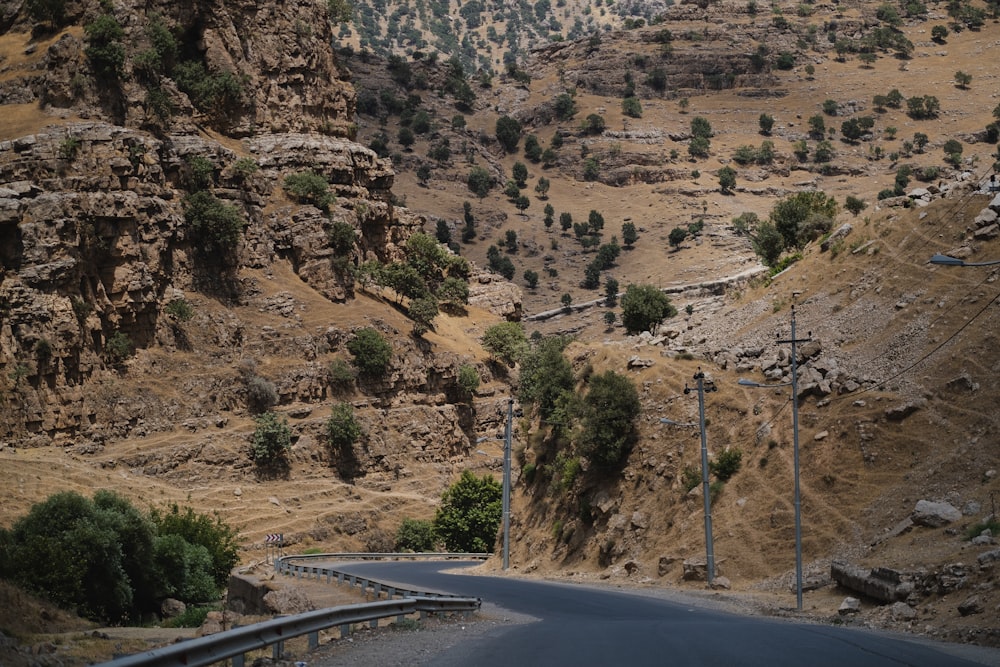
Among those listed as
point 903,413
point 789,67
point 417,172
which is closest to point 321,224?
point 903,413

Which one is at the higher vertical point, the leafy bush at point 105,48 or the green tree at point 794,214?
the leafy bush at point 105,48

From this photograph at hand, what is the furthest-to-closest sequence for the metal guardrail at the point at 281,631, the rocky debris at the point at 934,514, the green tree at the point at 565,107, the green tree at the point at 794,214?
the green tree at the point at 565,107 < the green tree at the point at 794,214 < the rocky debris at the point at 934,514 < the metal guardrail at the point at 281,631

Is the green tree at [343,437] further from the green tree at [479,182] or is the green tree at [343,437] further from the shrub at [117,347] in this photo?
the green tree at [479,182]

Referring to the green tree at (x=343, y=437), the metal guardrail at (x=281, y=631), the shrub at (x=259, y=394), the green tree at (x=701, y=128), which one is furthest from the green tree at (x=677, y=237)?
the metal guardrail at (x=281, y=631)

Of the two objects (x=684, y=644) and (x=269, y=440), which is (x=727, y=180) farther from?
(x=684, y=644)

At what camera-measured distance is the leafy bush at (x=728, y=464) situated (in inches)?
1583

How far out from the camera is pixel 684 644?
1652cm

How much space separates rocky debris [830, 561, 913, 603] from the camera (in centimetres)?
2409

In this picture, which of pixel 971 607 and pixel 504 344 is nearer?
pixel 971 607

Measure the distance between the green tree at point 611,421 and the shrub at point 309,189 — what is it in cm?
3835

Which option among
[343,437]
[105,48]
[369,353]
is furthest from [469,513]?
[105,48]

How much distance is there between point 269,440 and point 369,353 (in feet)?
34.4

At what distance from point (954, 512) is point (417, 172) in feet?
409

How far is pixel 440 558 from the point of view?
6506 cm
